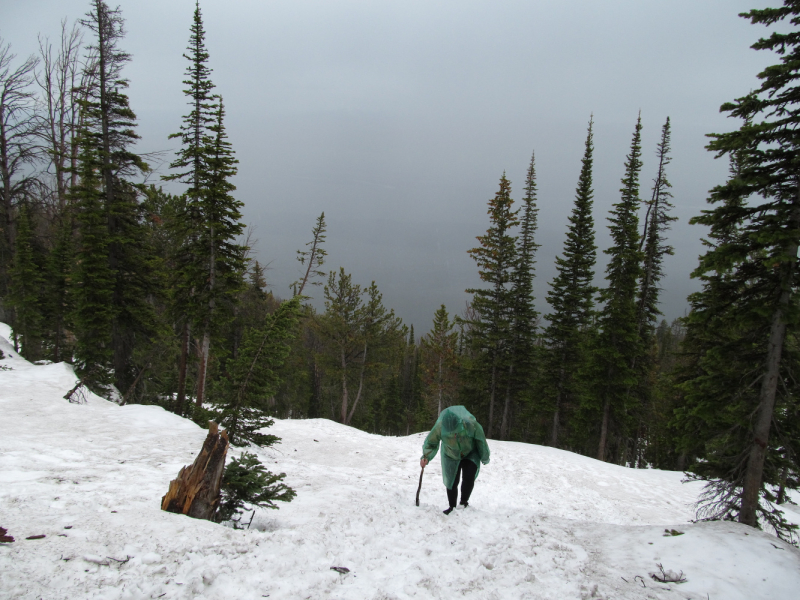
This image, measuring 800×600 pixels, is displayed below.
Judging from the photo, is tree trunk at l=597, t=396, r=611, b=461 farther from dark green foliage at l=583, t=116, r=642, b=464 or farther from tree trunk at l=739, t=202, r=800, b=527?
tree trunk at l=739, t=202, r=800, b=527

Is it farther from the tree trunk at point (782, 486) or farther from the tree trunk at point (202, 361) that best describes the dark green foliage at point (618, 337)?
the tree trunk at point (202, 361)

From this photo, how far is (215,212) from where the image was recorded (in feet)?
48.5

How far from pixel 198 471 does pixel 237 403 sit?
5.15 meters

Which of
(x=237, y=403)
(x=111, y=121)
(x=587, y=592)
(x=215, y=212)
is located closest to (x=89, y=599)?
(x=587, y=592)

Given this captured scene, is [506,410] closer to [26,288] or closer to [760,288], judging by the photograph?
[760,288]

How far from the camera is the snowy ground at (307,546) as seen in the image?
3.57 metres

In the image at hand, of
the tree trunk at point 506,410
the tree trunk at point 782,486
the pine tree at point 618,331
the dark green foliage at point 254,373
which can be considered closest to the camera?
the tree trunk at point 782,486

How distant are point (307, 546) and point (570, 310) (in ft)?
72.7

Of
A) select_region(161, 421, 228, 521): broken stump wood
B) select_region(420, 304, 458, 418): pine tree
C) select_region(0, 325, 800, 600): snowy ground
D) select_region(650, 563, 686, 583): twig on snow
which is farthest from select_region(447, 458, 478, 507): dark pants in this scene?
select_region(420, 304, 458, 418): pine tree

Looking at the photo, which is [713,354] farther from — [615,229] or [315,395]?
[315,395]

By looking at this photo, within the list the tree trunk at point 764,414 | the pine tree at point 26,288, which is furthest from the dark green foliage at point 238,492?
the pine tree at point 26,288

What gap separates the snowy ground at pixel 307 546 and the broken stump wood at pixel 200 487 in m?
0.22

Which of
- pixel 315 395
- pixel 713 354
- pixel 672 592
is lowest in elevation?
pixel 315 395

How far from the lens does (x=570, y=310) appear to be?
23516 millimetres
